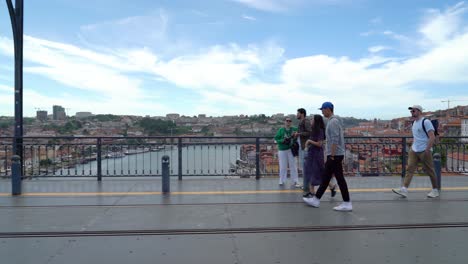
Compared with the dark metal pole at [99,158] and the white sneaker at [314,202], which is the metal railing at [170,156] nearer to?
the dark metal pole at [99,158]

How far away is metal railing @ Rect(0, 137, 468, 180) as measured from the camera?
1059 cm

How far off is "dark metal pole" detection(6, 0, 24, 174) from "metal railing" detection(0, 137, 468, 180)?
24 centimetres

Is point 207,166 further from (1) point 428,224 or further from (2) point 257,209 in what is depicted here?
(1) point 428,224

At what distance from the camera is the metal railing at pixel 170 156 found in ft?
34.7

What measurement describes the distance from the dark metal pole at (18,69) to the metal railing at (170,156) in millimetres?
237

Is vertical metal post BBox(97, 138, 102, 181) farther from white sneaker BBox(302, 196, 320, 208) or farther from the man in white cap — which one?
the man in white cap

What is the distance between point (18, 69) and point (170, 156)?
4.93m

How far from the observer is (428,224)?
5977 millimetres

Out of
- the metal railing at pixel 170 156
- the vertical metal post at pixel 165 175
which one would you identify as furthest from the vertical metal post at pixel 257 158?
the vertical metal post at pixel 165 175

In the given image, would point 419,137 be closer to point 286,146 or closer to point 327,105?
point 327,105

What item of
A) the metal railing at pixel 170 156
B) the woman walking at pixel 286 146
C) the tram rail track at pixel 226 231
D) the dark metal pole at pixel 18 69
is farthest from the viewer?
the metal railing at pixel 170 156

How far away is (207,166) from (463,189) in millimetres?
6593

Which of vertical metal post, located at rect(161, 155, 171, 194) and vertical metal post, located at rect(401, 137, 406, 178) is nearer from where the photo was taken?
vertical metal post, located at rect(161, 155, 171, 194)

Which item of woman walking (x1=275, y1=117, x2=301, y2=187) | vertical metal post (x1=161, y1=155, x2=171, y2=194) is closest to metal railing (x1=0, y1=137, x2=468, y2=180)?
woman walking (x1=275, y1=117, x2=301, y2=187)
